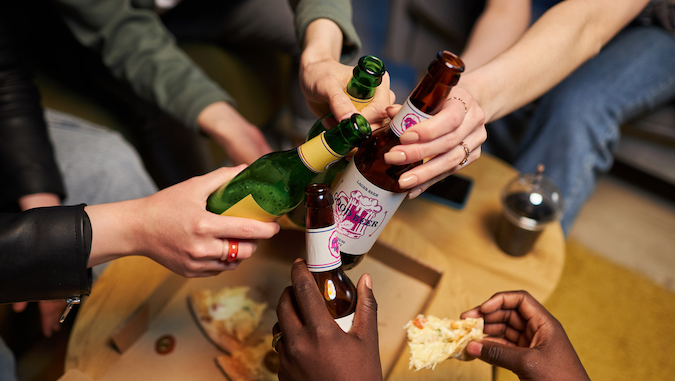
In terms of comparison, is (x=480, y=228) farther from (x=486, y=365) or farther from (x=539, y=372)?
(x=539, y=372)

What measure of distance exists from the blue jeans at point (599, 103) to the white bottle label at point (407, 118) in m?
0.96

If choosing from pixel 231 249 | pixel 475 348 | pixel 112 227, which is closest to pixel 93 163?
pixel 112 227

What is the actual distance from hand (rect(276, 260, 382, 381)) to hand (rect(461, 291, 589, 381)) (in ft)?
0.64

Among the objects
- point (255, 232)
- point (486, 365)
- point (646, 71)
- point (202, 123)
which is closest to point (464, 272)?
point (486, 365)

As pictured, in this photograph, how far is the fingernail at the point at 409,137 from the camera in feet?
1.63

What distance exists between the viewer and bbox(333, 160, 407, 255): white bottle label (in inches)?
20.8

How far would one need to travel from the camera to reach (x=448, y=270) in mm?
799

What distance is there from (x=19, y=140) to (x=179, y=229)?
630 mm

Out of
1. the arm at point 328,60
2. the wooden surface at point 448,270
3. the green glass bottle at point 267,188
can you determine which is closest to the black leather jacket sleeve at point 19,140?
the wooden surface at point 448,270

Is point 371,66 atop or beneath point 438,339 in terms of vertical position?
atop

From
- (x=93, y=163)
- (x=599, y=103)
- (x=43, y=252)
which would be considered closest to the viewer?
(x=43, y=252)

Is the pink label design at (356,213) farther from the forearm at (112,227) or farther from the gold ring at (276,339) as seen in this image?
the forearm at (112,227)

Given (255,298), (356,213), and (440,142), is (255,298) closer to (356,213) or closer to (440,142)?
(356,213)

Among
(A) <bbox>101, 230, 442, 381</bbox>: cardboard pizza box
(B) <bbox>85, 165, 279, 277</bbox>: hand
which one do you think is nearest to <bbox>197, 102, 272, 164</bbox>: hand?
(A) <bbox>101, 230, 442, 381</bbox>: cardboard pizza box
